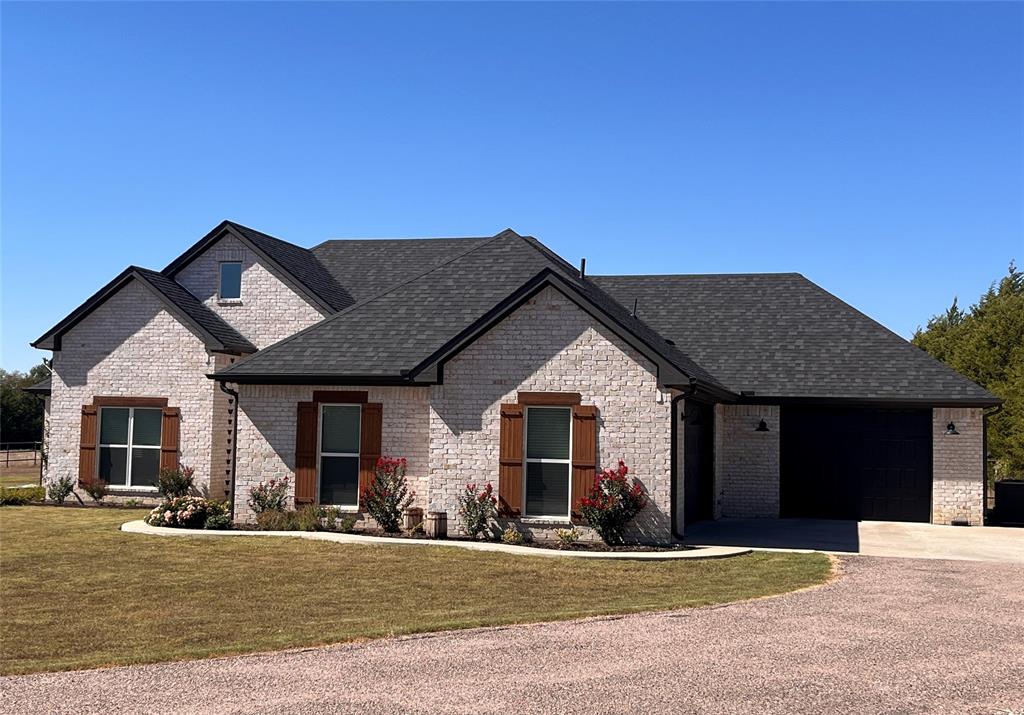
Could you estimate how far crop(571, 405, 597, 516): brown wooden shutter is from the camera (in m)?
16.6

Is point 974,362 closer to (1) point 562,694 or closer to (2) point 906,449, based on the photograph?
(2) point 906,449

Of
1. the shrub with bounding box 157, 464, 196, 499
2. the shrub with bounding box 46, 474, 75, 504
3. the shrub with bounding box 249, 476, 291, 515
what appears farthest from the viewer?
the shrub with bounding box 46, 474, 75, 504

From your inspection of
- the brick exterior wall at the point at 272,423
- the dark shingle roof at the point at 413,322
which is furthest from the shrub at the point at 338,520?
the dark shingle roof at the point at 413,322

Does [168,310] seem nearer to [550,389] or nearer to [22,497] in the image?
[22,497]

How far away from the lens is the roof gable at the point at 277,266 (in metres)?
24.3

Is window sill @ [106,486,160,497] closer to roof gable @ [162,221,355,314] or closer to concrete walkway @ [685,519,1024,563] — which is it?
roof gable @ [162,221,355,314]

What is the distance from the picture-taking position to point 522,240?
74.0ft

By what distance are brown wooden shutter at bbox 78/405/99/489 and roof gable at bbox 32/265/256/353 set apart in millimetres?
2064

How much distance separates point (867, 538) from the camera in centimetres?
1858

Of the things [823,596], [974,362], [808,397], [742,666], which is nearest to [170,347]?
[808,397]

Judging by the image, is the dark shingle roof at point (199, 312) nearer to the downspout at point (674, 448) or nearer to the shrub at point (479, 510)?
the shrub at point (479, 510)

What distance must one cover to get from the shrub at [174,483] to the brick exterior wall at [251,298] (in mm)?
4023

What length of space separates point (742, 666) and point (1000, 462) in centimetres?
3552

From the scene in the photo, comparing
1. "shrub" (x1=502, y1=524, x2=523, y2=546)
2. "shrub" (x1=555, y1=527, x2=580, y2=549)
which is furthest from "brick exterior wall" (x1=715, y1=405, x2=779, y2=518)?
"shrub" (x1=502, y1=524, x2=523, y2=546)
